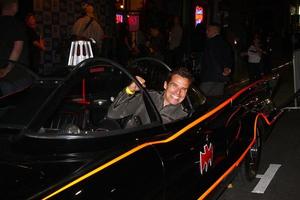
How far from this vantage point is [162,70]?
478 cm

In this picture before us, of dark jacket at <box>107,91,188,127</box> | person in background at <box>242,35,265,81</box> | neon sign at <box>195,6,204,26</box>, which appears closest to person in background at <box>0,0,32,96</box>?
dark jacket at <box>107,91,188,127</box>

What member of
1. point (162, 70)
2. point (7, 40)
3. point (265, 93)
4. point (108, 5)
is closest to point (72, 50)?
point (7, 40)

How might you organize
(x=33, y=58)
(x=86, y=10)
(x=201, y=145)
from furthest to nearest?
(x=33, y=58)
(x=86, y=10)
(x=201, y=145)

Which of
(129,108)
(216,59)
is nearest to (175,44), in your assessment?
(216,59)

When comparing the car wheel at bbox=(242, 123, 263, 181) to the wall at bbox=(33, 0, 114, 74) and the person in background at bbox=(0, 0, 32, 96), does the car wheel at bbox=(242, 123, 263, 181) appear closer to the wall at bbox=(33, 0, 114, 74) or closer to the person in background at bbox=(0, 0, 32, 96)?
the person in background at bbox=(0, 0, 32, 96)

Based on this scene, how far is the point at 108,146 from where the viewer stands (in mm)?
2729

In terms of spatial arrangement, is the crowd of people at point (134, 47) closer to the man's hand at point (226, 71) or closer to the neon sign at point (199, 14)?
the man's hand at point (226, 71)

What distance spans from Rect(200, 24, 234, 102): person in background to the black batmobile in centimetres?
225

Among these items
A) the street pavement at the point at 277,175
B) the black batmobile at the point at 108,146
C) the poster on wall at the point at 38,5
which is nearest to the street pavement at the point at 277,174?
the street pavement at the point at 277,175

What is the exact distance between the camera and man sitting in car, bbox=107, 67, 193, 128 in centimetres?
346

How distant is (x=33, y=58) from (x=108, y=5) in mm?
4277

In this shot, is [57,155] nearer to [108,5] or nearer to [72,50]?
[72,50]

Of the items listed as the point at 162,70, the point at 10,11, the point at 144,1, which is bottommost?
the point at 162,70

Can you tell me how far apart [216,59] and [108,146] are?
4.32 metres
